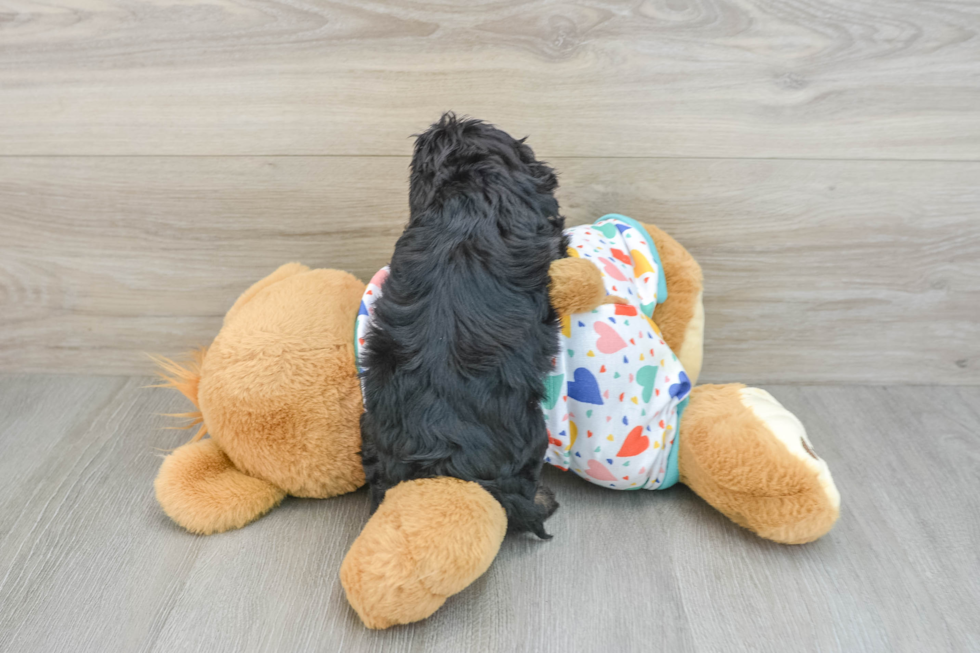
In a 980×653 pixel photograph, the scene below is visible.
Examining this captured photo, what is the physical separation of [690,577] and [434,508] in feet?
0.84

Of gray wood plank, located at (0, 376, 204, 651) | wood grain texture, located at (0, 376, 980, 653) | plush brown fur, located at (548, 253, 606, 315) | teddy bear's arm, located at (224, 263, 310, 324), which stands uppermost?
plush brown fur, located at (548, 253, 606, 315)

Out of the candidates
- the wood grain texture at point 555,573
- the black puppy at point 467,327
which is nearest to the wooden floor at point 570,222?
the wood grain texture at point 555,573

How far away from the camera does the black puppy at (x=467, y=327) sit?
0.57m

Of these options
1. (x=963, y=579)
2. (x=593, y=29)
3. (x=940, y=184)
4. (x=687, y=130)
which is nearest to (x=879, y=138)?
(x=940, y=184)

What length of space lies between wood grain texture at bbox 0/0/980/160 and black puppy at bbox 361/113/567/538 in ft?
0.67

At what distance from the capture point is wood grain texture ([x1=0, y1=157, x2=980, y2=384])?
2.69 ft

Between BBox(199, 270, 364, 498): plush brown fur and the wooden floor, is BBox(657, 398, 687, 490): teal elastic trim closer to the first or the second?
the wooden floor

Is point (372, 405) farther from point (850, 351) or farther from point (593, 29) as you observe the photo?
point (850, 351)

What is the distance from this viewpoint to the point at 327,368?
68cm

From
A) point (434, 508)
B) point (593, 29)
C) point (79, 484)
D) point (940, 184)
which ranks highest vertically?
point (593, 29)

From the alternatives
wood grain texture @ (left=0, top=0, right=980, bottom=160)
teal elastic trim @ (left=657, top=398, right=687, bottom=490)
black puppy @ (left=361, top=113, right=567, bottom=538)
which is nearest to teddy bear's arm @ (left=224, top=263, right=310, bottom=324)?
wood grain texture @ (left=0, top=0, right=980, bottom=160)

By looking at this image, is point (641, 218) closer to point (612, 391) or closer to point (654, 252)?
point (654, 252)

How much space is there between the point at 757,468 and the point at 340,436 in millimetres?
399

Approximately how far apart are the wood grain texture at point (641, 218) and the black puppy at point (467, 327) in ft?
0.79
